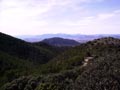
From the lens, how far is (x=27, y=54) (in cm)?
8962

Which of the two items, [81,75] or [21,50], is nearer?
[81,75]

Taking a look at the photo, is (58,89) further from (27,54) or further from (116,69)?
(27,54)

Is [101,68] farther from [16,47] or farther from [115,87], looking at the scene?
[16,47]

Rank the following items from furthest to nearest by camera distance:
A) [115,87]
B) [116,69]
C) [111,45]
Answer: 1. [111,45]
2. [116,69]
3. [115,87]

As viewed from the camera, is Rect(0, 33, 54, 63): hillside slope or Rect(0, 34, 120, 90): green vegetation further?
Rect(0, 33, 54, 63): hillside slope

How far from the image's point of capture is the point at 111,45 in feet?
147

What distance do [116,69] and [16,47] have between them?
80347mm

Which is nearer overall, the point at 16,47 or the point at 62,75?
the point at 62,75

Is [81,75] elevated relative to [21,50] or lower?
elevated

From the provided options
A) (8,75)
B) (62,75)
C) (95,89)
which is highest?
(95,89)

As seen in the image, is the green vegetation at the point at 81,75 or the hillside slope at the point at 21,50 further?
the hillside slope at the point at 21,50

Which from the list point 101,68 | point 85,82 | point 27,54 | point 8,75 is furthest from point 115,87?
point 27,54

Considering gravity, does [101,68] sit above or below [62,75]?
above

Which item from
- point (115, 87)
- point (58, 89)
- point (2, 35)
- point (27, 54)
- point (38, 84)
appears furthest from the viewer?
point (2, 35)
